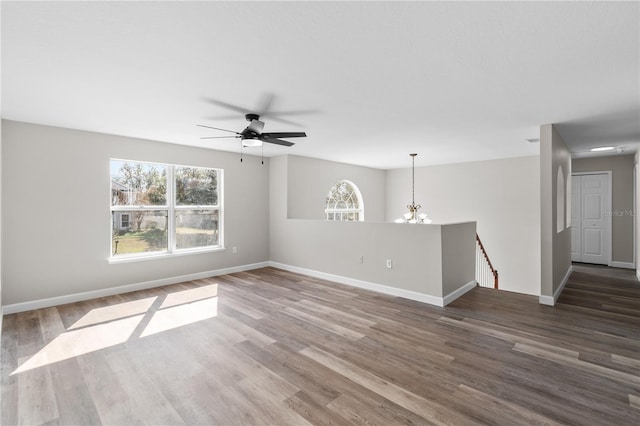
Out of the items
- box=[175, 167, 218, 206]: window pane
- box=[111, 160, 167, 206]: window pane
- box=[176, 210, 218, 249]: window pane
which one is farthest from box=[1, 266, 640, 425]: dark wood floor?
box=[175, 167, 218, 206]: window pane

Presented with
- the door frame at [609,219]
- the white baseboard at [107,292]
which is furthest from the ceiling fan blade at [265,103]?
the door frame at [609,219]

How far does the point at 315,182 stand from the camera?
677 centimetres

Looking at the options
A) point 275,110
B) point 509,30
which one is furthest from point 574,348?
point 275,110

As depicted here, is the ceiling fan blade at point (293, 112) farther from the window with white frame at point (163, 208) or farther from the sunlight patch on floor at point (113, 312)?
the sunlight patch on floor at point (113, 312)

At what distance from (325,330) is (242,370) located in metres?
1.04

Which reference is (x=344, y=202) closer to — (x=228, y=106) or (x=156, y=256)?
(x=156, y=256)

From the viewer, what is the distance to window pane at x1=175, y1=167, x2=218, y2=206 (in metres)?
5.40

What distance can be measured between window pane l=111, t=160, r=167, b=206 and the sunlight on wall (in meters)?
1.60

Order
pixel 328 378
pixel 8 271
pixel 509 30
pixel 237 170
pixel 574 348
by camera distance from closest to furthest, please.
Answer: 1. pixel 509 30
2. pixel 328 378
3. pixel 574 348
4. pixel 8 271
5. pixel 237 170

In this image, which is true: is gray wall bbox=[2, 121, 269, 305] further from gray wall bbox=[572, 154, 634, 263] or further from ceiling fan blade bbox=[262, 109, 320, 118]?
gray wall bbox=[572, 154, 634, 263]

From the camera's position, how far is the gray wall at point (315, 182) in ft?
20.7

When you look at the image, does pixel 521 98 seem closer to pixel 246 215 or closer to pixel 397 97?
pixel 397 97

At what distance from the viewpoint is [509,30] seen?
1.88 m

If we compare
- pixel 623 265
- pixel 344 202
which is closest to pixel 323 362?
pixel 344 202
